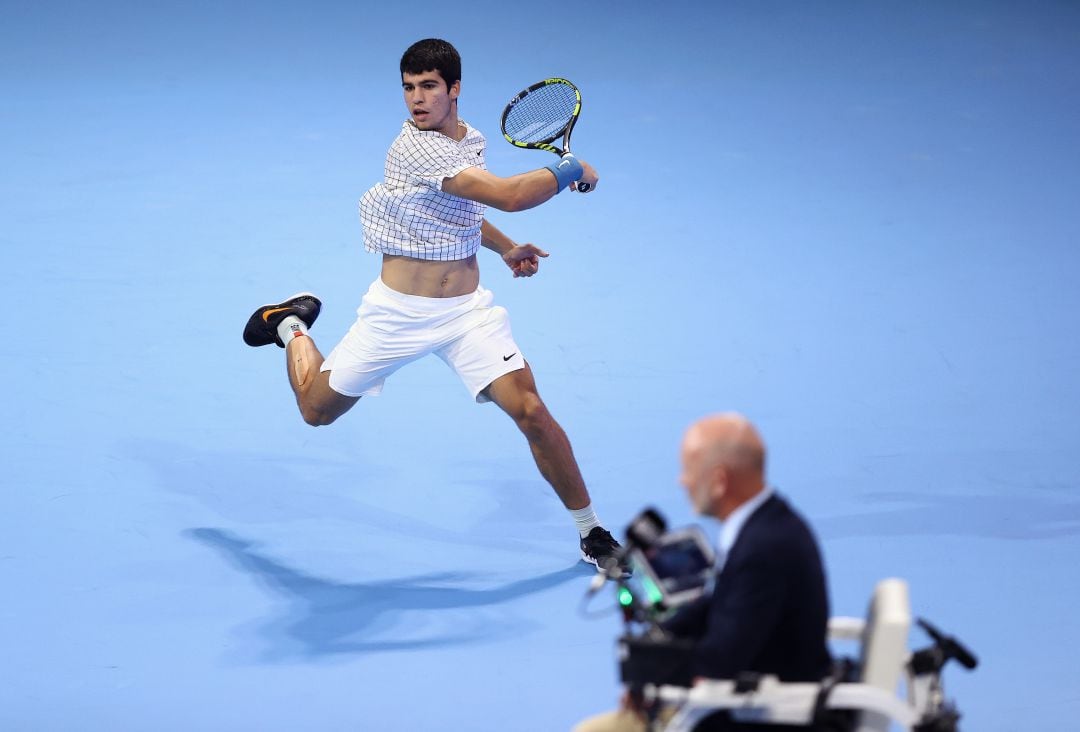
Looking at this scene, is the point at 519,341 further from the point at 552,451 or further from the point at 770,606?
the point at 770,606

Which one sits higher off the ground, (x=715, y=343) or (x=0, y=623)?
(x=715, y=343)

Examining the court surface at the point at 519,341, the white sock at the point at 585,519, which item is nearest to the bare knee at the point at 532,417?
the white sock at the point at 585,519

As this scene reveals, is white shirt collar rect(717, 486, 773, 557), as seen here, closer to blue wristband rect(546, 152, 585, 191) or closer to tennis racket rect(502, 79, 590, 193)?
blue wristband rect(546, 152, 585, 191)

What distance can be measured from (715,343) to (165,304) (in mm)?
2861

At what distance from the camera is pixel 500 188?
4.97 meters

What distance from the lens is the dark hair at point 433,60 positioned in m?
5.11

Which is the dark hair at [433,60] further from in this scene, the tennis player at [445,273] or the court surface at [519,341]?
the court surface at [519,341]

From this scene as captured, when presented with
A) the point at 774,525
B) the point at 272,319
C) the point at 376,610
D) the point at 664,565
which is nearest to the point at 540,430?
the point at 376,610

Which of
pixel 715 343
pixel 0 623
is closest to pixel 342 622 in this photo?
pixel 0 623

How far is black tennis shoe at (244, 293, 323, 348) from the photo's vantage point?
603cm

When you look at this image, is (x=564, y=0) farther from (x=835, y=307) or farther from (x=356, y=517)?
(x=356, y=517)

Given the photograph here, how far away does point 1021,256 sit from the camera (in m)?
8.13

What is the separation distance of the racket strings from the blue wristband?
0.40 meters

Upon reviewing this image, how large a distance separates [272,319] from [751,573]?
3.50 m
